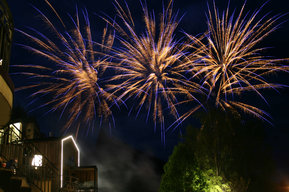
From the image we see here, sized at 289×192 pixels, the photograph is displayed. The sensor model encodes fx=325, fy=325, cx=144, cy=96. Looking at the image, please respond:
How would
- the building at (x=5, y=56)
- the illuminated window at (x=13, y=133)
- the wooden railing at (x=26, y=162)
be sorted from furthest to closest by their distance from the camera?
the illuminated window at (x=13, y=133) → the wooden railing at (x=26, y=162) → the building at (x=5, y=56)

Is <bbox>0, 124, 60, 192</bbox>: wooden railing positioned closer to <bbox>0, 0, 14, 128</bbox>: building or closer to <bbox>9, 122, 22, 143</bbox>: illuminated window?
<bbox>9, 122, 22, 143</bbox>: illuminated window

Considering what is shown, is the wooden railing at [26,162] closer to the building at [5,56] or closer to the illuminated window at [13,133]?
the illuminated window at [13,133]

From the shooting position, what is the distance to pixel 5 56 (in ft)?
24.0

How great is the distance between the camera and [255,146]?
29.4m

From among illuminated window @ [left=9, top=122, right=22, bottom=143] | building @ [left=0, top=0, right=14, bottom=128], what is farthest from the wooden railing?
building @ [left=0, top=0, right=14, bottom=128]

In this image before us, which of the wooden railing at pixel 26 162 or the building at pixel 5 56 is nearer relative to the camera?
the building at pixel 5 56

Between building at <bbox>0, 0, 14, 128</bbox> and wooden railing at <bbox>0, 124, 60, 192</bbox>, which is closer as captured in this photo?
building at <bbox>0, 0, 14, 128</bbox>

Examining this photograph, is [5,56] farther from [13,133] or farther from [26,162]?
[13,133]

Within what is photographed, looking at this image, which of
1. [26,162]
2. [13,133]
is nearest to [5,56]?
[26,162]

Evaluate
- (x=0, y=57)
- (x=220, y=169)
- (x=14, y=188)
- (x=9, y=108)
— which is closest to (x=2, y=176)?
(x=14, y=188)

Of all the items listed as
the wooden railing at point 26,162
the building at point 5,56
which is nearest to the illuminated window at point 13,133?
the wooden railing at point 26,162

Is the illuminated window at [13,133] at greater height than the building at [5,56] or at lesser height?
lesser

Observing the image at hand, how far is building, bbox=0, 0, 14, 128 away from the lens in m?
6.89

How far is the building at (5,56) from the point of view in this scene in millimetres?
6891
